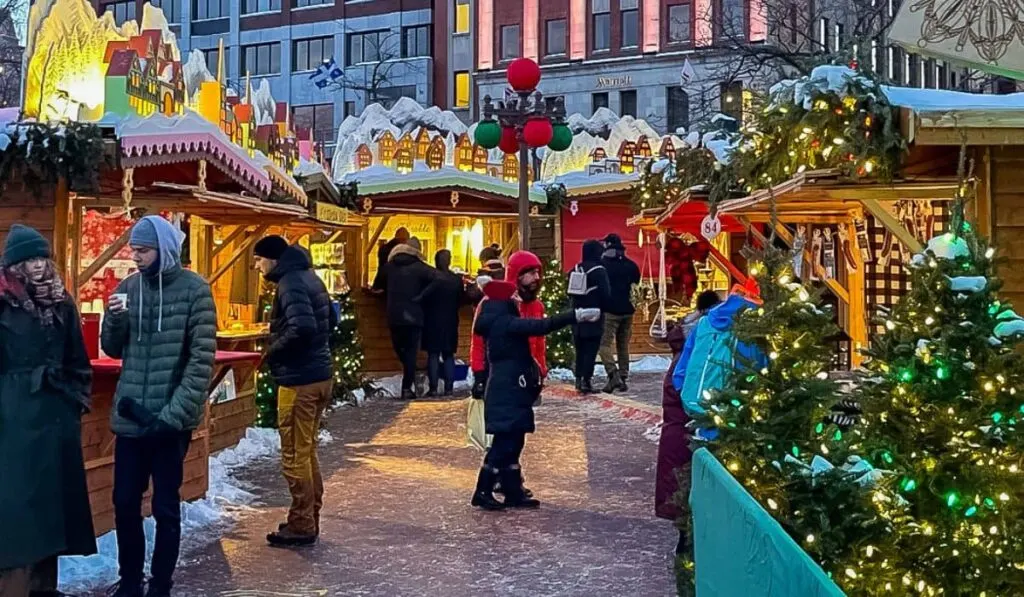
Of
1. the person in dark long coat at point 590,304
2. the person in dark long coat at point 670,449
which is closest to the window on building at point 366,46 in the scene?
the person in dark long coat at point 590,304

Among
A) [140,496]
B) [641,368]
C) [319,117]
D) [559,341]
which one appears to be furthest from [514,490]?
[319,117]

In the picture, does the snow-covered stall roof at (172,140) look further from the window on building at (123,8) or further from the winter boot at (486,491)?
the window on building at (123,8)

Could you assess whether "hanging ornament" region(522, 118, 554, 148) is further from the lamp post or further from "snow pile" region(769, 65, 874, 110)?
"snow pile" region(769, 65, 874, 110)

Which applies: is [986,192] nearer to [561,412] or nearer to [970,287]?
[970,287]

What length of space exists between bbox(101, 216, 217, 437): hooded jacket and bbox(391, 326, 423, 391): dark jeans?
9264mm

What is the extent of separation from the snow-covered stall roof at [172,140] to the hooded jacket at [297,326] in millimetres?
1537

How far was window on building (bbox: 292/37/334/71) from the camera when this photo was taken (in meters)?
53.3

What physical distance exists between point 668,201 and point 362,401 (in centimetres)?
451

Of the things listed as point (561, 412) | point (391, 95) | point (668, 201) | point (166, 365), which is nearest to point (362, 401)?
point (561, 412)

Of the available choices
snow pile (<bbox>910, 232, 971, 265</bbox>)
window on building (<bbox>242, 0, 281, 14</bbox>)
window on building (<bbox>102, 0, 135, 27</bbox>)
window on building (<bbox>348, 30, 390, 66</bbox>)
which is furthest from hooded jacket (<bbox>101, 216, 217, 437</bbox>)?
window on building (<bbox>102, 0, 135, 27</bbox>)

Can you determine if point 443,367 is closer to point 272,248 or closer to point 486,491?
point 486,491

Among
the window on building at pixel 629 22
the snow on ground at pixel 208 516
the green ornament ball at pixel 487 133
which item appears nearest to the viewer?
the snow on ground at pixel 208 516

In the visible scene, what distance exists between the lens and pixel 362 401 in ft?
46.9

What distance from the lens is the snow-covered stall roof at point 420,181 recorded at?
1823 centimetres
